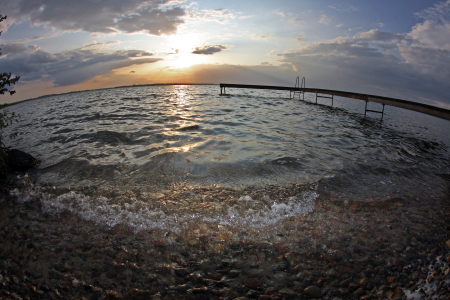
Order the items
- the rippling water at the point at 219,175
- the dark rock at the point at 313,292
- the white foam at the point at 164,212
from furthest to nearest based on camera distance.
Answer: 1. the rippling water at the point at 219,175
2. the white foam at the point at 164,212
3. the dark rock at the point at 313,292

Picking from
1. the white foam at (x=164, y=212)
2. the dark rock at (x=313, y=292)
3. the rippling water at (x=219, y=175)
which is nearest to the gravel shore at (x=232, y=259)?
the dark rock at (x=313, y=292)

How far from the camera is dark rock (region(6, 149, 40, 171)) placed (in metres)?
5.63

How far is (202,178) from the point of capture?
193 inches

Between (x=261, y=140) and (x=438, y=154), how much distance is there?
6.97 m

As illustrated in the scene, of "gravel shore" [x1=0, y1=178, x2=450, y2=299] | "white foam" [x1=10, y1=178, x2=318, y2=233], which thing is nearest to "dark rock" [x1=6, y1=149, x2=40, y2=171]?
"white foam" [x1=10, y1=178, x2=318, y2=233]

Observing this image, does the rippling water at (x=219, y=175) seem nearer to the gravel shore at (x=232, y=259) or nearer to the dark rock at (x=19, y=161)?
the dark rock at (x=19, y=161)

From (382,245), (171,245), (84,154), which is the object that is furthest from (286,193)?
(84,154)

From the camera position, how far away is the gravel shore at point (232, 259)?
2.13 m

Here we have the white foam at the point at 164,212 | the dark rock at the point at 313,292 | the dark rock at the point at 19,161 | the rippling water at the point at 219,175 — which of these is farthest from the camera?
the dark rock at the point at 19,161

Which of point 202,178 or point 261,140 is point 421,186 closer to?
point 261,140

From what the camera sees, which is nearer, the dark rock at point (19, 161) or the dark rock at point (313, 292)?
the dark rock at point (313, 292)

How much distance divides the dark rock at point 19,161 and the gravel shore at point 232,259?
3074 millimetres

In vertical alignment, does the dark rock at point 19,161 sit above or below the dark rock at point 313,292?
above

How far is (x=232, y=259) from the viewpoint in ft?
8.41
